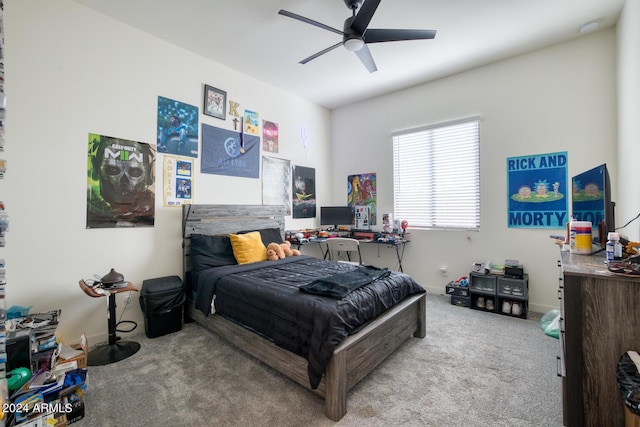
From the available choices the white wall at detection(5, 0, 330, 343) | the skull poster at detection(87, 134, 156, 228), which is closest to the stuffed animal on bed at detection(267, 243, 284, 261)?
the white wall at detection(5, 0, 330, 343)

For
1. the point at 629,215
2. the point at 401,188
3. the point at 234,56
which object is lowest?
the point at 629,215

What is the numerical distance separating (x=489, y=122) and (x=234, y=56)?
3448 mm

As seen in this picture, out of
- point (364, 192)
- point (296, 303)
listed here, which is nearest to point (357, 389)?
point (296, 303)

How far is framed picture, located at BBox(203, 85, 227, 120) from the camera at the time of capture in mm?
3439

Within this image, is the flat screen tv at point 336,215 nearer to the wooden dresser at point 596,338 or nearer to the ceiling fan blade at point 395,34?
the ceiling fan blade at point 395,34

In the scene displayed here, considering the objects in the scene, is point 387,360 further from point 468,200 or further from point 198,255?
point 468,200

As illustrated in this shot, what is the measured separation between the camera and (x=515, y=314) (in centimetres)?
321

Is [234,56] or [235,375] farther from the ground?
[234,56]

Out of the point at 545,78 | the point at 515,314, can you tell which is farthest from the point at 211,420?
the point at 545,78

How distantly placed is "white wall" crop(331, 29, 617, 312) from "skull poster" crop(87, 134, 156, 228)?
134 inches


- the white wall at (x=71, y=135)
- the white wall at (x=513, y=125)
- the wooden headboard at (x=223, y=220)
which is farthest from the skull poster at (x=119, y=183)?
the white wall at (x=513, y=125)

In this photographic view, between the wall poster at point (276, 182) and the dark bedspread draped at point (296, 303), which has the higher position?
the wall poster at point (276, 182)

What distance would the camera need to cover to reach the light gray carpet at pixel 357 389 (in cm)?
167

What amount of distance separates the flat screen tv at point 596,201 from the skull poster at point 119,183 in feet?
13.0
